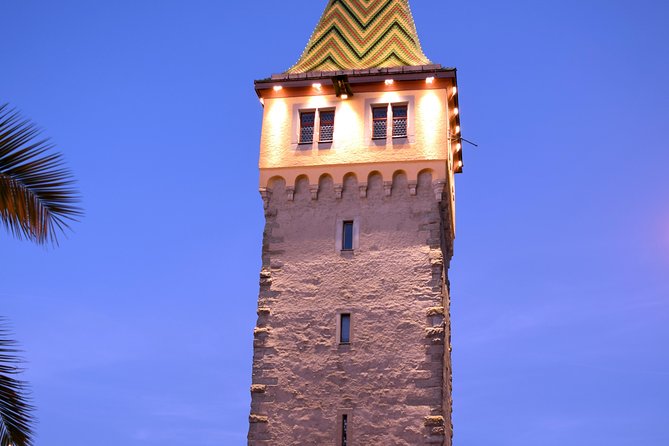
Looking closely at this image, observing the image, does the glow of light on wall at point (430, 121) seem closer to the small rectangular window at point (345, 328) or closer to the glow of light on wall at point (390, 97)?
the glow of light on wall at point (390, 97)

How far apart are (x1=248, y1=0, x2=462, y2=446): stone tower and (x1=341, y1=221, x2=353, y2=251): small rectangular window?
0.05 m

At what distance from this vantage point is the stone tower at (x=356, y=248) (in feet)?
90.1

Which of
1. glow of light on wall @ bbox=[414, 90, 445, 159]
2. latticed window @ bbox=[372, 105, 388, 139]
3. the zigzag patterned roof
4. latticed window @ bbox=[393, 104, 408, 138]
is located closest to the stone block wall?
glow of light on wall @ bbox=[414, 90, 445, 159]

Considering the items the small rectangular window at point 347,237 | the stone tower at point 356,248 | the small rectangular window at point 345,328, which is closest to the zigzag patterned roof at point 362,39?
the stone tower at point 356,248

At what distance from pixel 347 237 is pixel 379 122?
4108 millimetres

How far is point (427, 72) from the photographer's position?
31.4 metres

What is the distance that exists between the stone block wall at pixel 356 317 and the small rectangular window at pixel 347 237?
0.70ft

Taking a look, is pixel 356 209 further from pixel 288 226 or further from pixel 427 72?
pixel 427 72

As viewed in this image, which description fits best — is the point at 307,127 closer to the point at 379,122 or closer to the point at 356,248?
the point at 379,122

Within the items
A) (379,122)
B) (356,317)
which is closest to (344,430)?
(356,317)

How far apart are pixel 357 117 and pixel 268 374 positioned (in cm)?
878

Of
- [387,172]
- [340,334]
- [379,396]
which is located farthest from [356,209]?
[379,396]

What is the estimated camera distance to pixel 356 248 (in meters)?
29.5

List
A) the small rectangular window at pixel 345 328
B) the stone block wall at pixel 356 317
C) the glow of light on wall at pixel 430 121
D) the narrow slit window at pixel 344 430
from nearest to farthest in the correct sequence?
the narrow slit window at pixel 344 430 < the stone block wall at pixel 356 317 < the small rectangular window at pixel 345 328 < the glow of light on wall at pixel 430 121
